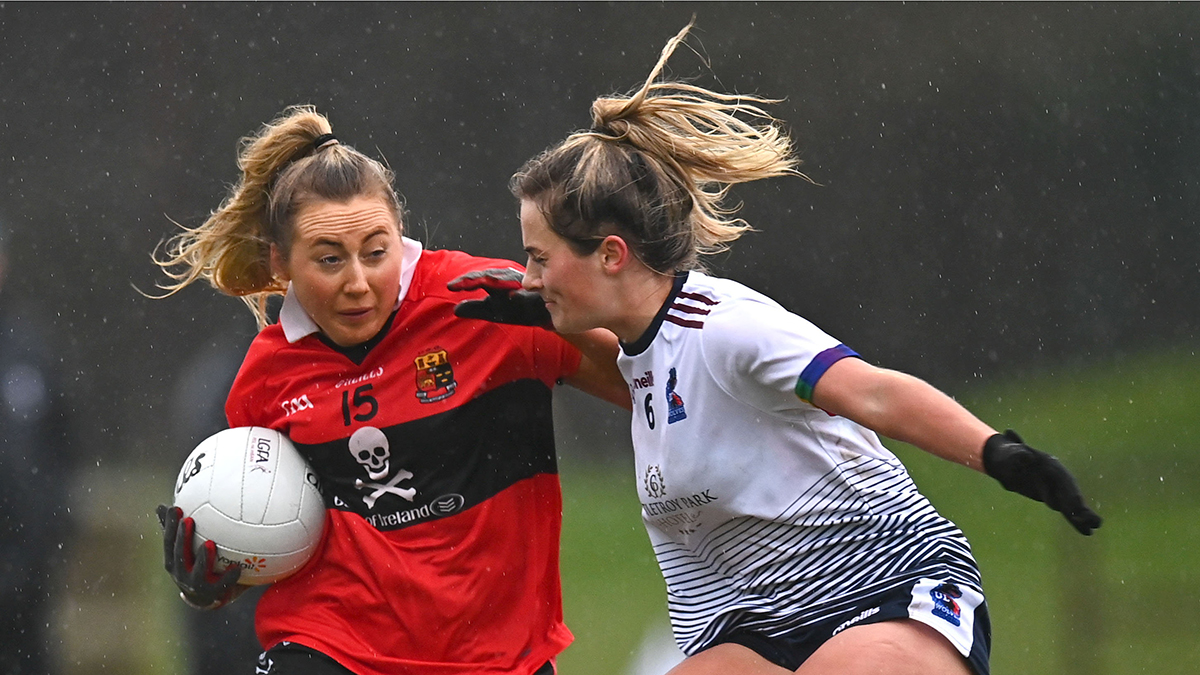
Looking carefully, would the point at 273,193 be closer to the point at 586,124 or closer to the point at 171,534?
the point at 171,534

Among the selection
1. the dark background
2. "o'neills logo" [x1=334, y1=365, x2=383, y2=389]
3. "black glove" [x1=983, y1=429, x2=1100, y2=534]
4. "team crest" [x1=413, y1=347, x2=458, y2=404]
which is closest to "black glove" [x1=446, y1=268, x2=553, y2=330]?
"team crest" [x1=413, y1=347, x2=458, y2=404]

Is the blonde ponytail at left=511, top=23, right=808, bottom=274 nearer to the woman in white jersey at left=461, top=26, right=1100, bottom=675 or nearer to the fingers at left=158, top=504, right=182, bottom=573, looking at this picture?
the woman in white jersey at left=461, top=26, right=1100, bottom=675

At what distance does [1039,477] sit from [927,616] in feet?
1.44

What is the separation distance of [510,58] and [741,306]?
158 inches

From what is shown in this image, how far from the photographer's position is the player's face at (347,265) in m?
2.81

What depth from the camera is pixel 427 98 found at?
6.12m

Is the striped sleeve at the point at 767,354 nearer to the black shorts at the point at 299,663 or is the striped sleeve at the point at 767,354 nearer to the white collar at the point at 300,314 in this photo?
the white collar at the point at 300,314

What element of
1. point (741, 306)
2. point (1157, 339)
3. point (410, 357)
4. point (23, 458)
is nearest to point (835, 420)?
point (741, 306)

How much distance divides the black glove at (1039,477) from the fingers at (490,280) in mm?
1168

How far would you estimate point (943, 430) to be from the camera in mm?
2121

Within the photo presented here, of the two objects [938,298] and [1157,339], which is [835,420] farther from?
[1157,339]

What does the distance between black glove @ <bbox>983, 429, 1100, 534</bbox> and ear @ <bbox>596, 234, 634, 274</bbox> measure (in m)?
0.86

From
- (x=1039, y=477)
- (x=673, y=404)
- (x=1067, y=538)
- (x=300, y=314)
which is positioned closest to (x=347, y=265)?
(x=300, y=314)

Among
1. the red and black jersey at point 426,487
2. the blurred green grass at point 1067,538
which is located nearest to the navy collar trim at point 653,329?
the red and black jersey at point 426,487
